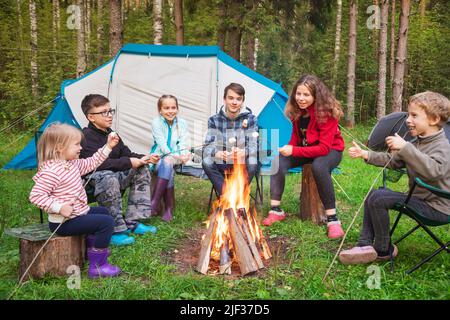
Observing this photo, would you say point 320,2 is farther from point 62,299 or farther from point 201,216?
point 62,299

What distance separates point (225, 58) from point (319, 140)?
2.18 m

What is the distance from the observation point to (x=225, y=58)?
5.47m

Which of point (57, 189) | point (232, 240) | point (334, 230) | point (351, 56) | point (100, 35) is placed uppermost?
point (100, 35)

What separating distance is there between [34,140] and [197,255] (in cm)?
380

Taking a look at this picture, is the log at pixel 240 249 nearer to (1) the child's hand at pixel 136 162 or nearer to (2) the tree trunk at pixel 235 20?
(1) the child's hand at pixel 136 162

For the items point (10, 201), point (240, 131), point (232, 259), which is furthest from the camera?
point (10, 201)

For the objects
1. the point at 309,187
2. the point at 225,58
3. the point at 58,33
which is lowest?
the point at 309,187

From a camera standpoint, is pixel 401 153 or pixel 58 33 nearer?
pixel 401 153

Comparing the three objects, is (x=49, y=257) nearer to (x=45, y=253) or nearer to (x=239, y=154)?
(x=45, y=253)

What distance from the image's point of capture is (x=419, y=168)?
2629 millimetres

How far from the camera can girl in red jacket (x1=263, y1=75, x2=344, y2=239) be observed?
373 cm

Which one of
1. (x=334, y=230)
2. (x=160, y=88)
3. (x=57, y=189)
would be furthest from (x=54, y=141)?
(x=160, y=88)

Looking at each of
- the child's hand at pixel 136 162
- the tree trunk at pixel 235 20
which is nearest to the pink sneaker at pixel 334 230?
the child's hand at pixel 136 162
